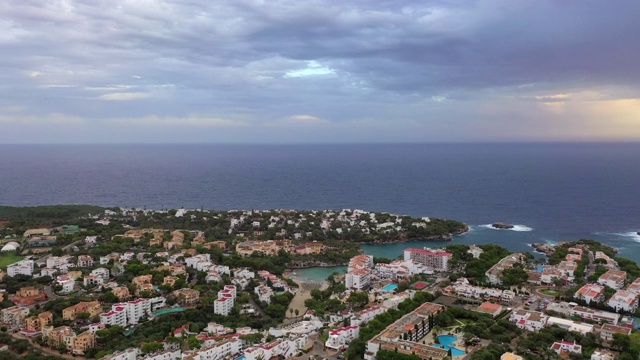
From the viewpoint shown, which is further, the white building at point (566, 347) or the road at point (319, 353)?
the road at point (319, 353)

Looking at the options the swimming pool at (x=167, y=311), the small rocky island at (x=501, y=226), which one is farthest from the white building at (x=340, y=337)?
the small rocky island at (x=501, y=226)

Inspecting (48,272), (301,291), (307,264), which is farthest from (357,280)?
(48,272)

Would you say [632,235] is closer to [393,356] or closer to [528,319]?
[528,319]

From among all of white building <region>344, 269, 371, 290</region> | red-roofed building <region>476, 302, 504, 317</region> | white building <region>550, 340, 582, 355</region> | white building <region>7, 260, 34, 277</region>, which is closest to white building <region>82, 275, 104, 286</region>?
white building <region>7, 260, 34, 277</region>

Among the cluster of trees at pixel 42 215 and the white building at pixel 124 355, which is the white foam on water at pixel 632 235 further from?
the cluster of trees at pixel 42 215

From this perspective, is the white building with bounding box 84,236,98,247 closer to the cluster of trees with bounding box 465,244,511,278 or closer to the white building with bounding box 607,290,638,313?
the cluster of trees with bounding box 465,244,511,278

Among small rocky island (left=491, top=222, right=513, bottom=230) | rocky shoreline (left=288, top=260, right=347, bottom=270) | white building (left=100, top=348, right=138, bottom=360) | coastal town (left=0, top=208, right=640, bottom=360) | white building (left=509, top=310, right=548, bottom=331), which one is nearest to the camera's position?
white building (left=100, top=348, right=138, bottom=360)
